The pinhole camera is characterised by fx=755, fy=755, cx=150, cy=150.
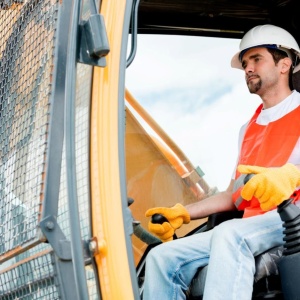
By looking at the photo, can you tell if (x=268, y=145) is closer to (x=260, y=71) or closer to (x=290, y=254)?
(x=260, y=71)

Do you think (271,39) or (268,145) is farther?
(271,39)

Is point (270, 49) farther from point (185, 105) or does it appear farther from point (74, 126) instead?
point (74, 126)

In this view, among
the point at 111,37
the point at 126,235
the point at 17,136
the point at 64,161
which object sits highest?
the point at 111,37

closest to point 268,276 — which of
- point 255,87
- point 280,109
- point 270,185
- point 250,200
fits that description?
point 270,185

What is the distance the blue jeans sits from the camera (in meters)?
2.38

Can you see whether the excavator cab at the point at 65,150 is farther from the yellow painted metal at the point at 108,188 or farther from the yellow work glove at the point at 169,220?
the yellow work glove at the point at 169,220

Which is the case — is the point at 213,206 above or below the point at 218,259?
above

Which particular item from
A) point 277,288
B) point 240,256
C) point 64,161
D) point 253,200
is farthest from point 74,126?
point 253,200

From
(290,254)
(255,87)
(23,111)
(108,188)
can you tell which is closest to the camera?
(108,188)

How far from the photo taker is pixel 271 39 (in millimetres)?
3258

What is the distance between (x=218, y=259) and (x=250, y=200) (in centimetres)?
58

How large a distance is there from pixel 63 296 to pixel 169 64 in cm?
185

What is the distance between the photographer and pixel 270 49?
3.28 meters

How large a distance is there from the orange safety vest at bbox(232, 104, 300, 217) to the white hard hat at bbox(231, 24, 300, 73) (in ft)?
1.11
